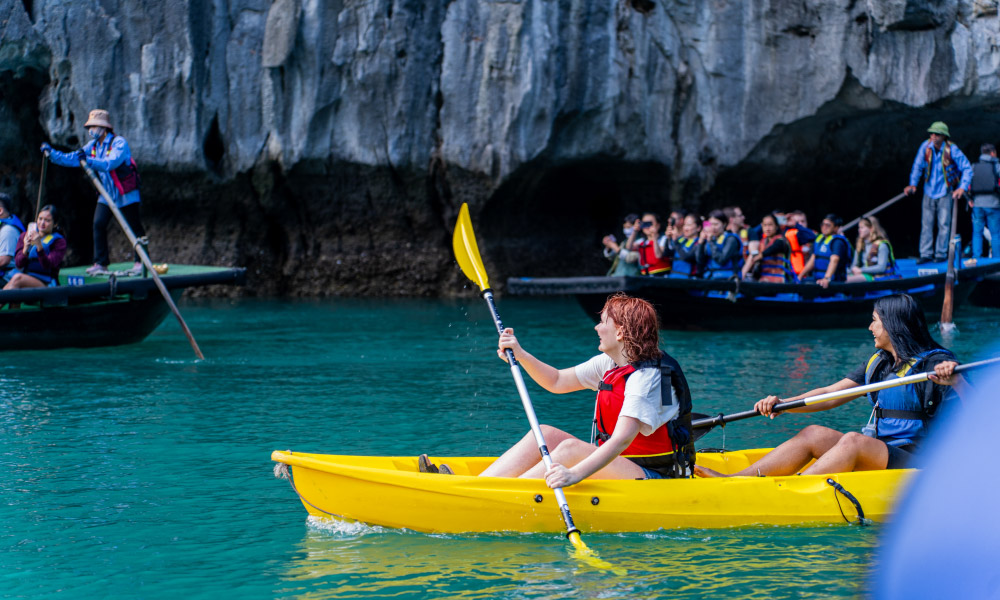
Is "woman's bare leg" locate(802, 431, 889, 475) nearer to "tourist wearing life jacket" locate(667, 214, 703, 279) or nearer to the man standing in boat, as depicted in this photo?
the man standing in boat

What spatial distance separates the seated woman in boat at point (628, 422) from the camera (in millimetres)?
3912

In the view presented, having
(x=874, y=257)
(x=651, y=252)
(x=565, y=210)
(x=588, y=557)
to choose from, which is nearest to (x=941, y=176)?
(x=874, y=257)

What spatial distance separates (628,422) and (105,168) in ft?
23.3

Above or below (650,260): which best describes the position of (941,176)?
above

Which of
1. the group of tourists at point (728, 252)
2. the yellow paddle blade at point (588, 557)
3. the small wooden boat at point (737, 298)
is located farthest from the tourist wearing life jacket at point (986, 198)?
the yellow paddle blade at point (588, 557)

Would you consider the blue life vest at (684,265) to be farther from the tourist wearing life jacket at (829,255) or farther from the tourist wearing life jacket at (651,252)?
the tourist wearing life jacket at (829,255)

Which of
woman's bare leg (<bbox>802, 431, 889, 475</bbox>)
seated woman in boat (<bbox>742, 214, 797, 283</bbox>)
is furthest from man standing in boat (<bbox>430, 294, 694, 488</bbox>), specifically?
seated woman in boat (<bbox>742, 214, 797, 283</bbox>)

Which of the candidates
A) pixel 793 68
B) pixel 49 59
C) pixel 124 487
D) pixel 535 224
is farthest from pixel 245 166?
pixel 124 487

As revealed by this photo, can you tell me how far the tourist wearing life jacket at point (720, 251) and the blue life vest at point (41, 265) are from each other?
20.2 feet

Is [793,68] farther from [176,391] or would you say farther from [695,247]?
[176,391]

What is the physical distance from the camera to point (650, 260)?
10.9m

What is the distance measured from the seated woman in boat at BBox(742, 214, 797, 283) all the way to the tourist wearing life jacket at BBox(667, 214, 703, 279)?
2.05ft

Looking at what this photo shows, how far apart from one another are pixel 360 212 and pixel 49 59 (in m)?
4.52

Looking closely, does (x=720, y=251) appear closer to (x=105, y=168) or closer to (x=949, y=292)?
(x=949, y=292)
